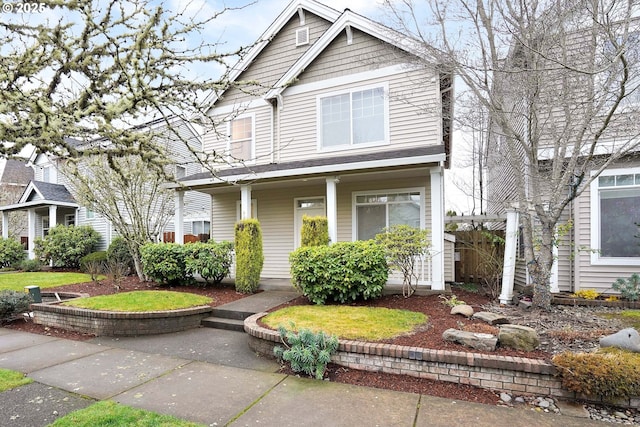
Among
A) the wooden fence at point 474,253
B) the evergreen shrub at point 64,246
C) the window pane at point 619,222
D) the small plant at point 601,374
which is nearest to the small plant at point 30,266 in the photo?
the evergreen shrub at point 64,246

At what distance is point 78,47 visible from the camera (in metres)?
4.09

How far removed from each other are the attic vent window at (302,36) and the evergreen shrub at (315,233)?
6.29m

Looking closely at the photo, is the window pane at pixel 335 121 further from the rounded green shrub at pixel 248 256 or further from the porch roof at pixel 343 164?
the rounded green shrub at pixel 248 256

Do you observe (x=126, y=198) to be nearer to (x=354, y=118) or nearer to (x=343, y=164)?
(x=343, y=164)

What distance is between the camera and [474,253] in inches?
392

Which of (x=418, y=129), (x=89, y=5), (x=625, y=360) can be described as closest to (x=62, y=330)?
(x=89, y=5)

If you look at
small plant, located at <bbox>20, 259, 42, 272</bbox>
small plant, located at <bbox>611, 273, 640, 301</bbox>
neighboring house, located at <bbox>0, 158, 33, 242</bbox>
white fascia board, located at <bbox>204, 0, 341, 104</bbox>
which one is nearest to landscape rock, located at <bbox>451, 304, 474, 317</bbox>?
small plant, located at <bbox>611, 273, 640, 301</bbox>

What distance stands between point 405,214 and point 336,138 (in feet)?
9.86

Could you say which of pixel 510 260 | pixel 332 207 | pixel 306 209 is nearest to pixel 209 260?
pixel 306 209

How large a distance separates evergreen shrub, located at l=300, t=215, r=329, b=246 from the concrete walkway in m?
3.32

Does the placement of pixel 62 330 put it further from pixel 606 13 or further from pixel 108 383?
pixel 606 13

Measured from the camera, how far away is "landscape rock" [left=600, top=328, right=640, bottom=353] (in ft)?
12.6

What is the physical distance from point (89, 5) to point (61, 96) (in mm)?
1258

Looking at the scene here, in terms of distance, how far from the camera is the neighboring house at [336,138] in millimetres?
8609
